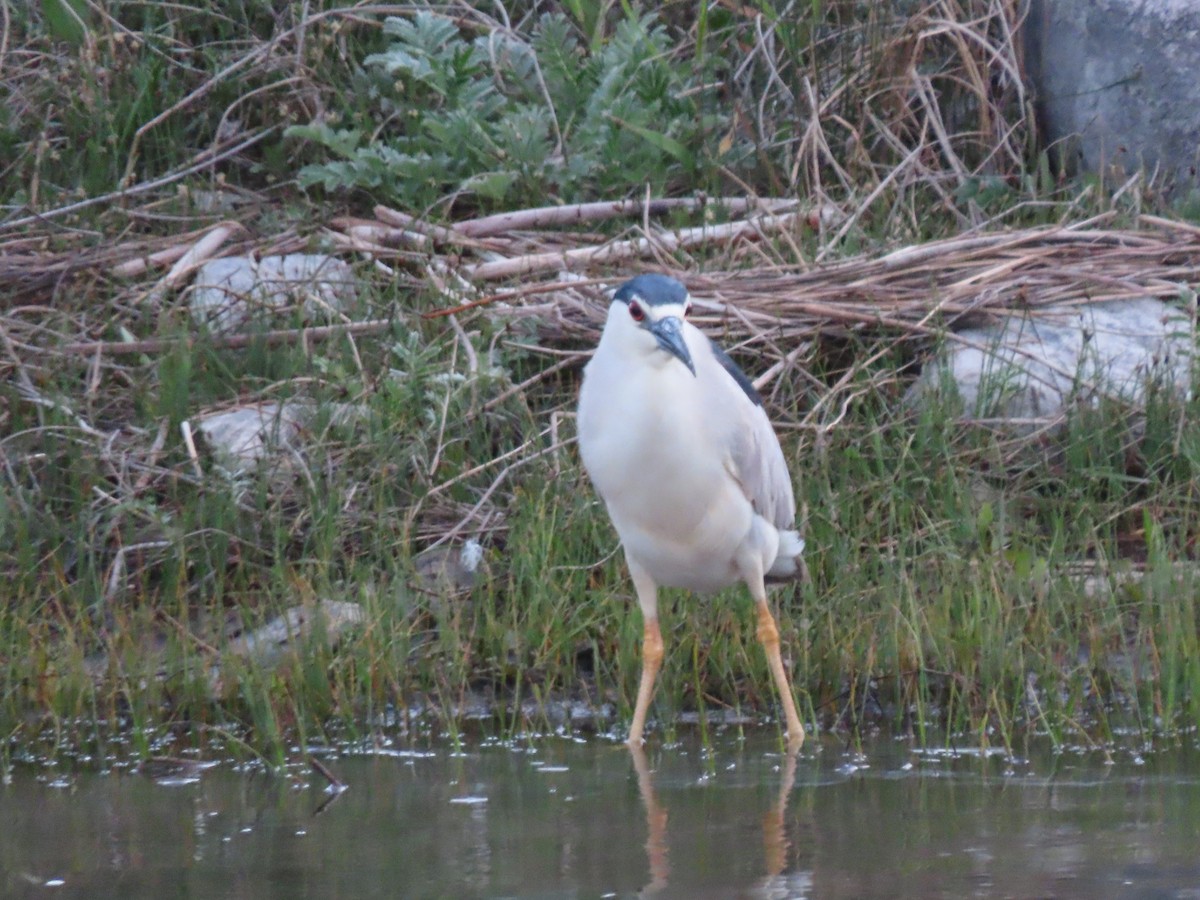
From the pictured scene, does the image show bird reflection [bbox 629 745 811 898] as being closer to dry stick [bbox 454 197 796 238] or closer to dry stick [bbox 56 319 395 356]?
dry stick [bbox 56 319 395 356]

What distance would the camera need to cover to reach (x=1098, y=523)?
218 inches

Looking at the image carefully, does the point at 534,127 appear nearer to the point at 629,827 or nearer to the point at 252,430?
the point at 252,430

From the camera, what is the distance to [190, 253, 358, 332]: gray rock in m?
6.57

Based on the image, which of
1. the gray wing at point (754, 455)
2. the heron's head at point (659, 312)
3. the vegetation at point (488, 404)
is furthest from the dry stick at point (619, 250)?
the heron's head at point (659, 312)

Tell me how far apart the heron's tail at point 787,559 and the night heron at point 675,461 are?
55 mm

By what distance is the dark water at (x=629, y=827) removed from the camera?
9.88ft

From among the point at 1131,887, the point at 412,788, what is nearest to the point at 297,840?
the point at 412,788

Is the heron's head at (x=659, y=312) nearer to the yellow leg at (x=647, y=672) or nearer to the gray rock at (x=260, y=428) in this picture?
the yellow leg at (x=647, y=672)

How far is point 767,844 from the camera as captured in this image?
3.26m

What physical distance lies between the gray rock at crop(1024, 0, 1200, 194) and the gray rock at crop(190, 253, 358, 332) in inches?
128

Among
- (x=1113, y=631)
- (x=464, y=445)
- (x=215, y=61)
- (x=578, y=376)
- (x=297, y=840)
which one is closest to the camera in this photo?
(x=297, y=840)

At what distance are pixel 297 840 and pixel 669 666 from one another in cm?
163

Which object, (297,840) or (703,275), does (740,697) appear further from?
(703,275)

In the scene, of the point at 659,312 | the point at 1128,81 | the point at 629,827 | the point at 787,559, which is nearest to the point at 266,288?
the point at 787,559
